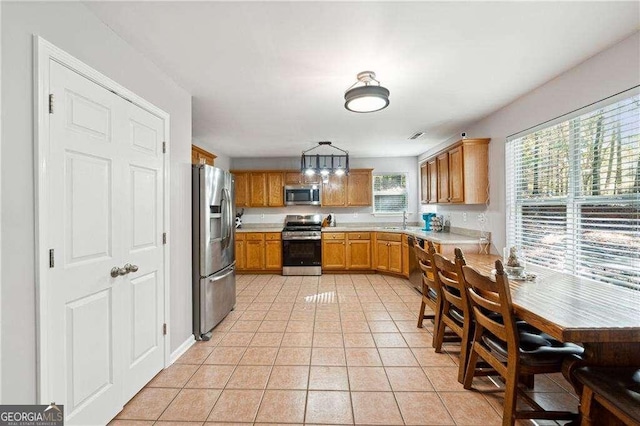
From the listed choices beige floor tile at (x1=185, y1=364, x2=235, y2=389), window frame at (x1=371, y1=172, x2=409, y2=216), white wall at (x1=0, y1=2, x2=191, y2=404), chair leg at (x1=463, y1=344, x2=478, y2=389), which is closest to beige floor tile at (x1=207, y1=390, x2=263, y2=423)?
beige floor tile at (x1=185, y1=364, x2=235, y2=389)

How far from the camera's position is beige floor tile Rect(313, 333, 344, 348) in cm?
268

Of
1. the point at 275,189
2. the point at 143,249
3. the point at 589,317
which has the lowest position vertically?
the point at 589,317

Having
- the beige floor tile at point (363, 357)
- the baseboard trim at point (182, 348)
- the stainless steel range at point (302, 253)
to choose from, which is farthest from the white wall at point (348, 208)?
the beige floor tile at point (363, 357)

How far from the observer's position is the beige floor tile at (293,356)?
238 centimetres

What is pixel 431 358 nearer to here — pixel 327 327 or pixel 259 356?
pixel 327 327

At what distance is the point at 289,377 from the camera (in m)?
2.16

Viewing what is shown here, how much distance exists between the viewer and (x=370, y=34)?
6.00 ft

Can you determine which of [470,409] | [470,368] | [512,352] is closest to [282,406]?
[470,409]

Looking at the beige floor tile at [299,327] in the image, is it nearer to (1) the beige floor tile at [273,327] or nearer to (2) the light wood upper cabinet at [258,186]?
(1) the beige floor tile at [273,327]

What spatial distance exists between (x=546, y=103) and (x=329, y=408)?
3214mm

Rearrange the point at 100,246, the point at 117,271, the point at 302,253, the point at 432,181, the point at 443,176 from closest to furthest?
the point at 100,246 → the point at 117,271 → the point at 443,176 → the point at 432,181 → the point at 302,253

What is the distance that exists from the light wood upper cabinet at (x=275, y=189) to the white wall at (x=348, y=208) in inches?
10.7

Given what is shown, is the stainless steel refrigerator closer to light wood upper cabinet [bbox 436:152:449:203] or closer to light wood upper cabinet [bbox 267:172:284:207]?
light wood upper cabinet [bbox 267:172:284:207]

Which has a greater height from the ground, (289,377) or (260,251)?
(260,251)
